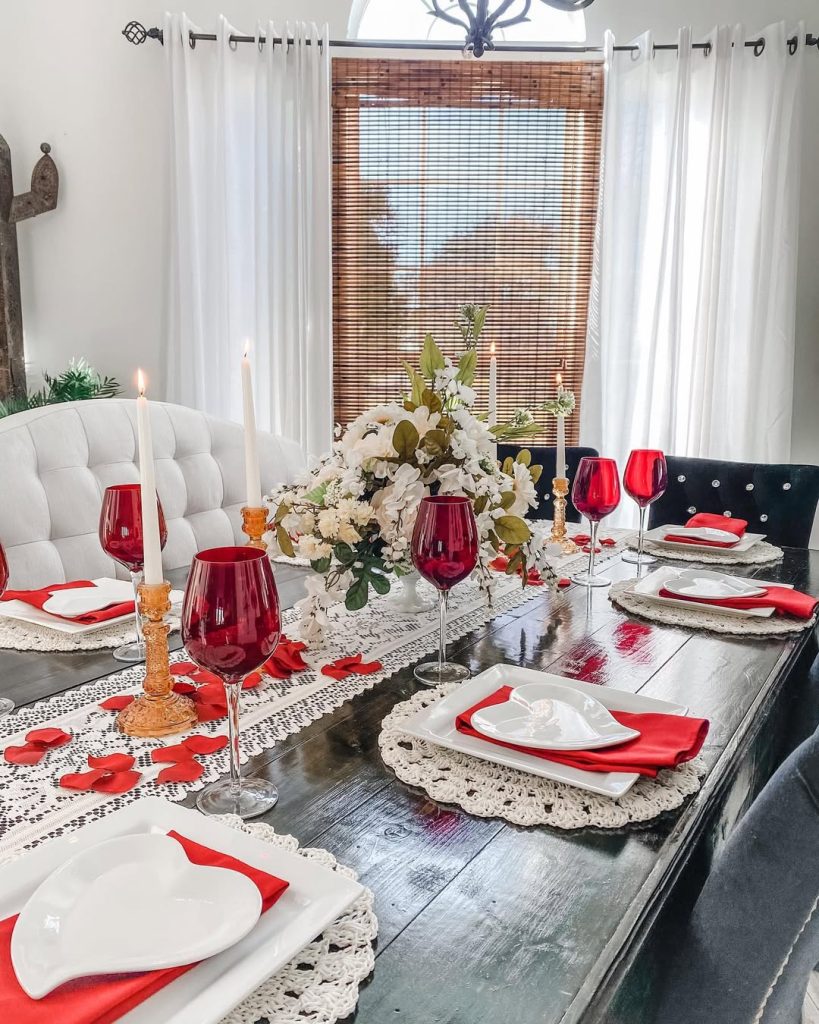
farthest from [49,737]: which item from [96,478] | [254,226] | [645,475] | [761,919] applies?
[254,226]

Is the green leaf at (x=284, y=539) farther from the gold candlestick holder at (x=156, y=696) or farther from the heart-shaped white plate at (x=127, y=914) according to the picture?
the heart-shaped white plate at (x=127, y=914)

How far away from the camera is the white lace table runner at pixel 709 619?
1.36m

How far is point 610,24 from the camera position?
357 centimetres

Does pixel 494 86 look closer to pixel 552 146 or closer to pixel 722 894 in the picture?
pixel 552 146

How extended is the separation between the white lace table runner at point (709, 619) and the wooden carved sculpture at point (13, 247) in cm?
300

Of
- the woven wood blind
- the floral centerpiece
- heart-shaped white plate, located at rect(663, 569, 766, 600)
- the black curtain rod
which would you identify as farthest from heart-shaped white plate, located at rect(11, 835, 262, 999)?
the black curtain rod

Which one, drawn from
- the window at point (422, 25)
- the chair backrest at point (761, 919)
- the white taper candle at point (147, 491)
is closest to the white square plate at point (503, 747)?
the chair backrest at point (761, 919)

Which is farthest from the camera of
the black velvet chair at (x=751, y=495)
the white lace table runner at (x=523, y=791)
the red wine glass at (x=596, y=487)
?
the black velvet chair at (x=751, y=495)

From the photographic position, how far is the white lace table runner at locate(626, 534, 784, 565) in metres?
1.85

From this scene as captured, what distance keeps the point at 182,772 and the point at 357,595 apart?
44 centimetres

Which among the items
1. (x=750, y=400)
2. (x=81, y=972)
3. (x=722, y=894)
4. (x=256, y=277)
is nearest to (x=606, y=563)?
(x=722, y=894)

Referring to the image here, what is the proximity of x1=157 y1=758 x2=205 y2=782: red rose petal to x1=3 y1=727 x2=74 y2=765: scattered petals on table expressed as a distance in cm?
14

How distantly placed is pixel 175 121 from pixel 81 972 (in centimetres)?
358

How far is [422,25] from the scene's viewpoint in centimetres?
385
